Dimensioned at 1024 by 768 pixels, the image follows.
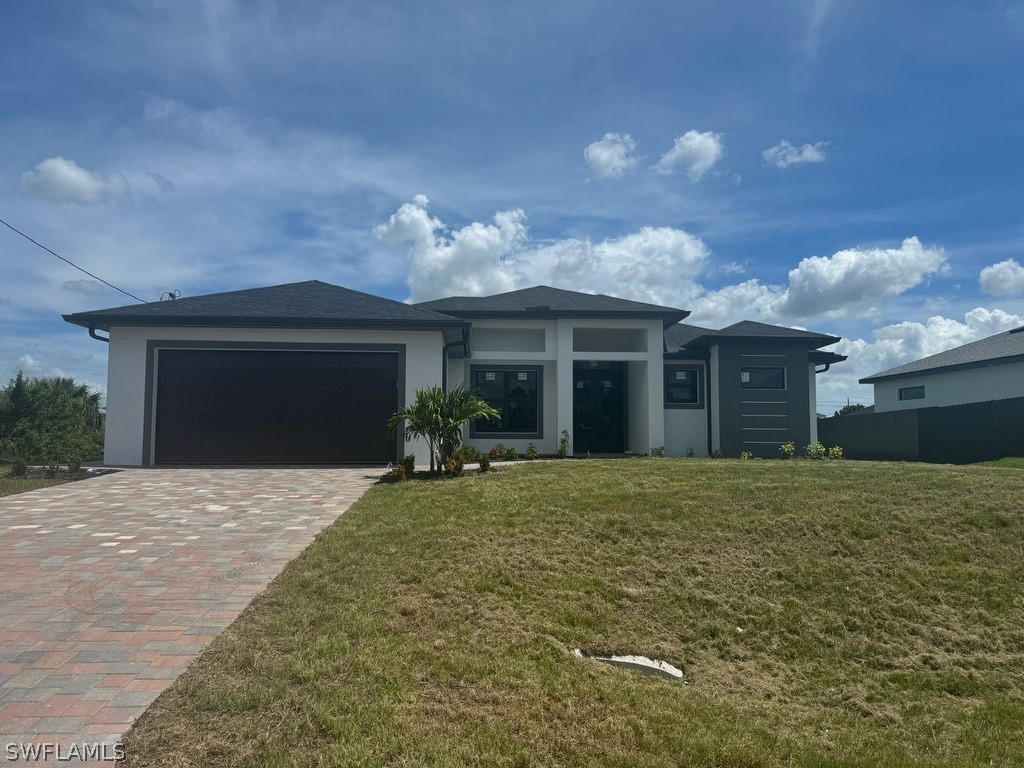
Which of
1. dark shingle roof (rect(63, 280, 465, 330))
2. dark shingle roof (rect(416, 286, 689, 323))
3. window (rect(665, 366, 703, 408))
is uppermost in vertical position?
dark shingle roof (rect(416, 286, 689, 323))

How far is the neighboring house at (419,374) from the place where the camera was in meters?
14.8

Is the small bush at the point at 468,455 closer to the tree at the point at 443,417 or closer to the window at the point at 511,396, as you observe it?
the tree at the point at 443,417

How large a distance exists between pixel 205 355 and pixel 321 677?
41.8 ft

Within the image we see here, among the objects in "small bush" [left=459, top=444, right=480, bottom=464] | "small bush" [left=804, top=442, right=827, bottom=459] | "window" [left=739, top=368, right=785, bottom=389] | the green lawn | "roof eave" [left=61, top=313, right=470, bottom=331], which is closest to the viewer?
the green lawn

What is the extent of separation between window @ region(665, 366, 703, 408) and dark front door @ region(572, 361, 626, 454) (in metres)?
1.43

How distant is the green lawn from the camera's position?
36.3 feet

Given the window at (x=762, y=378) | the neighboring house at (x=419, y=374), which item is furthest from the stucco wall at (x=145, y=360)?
the window at (x=762, y=378)

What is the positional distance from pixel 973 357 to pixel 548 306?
15.4 metres

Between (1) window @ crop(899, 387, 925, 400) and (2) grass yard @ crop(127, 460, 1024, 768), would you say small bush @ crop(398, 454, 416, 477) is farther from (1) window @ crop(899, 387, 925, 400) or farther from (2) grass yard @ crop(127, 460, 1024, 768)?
(1) window @ crop(899, 387, 925, 400)

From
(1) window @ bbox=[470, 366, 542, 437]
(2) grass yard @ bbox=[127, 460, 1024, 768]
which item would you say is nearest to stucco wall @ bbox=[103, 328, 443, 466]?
(1) window @ bbox=[470, 366, 542, 437]

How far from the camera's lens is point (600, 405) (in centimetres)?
2042

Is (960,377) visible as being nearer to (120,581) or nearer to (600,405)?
(600,405)

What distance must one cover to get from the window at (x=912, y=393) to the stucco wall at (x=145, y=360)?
19733mm

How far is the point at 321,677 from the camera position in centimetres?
402
